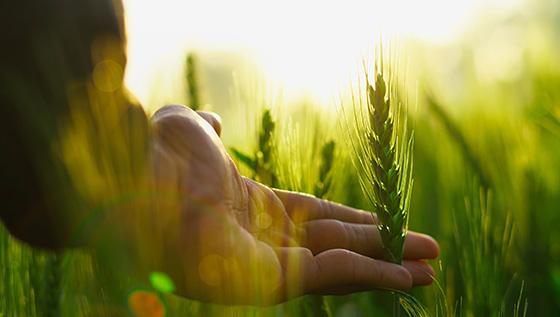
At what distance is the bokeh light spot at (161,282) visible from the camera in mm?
791

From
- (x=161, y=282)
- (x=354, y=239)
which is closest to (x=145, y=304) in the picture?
(x=161, y=282)

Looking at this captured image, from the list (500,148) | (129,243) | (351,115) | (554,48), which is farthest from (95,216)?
(554,48)

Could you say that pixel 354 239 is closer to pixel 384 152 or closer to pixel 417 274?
pixel 417 274

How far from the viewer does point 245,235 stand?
3.18ft

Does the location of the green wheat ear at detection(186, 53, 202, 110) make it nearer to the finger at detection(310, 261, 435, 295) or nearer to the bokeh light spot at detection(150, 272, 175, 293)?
the finger at detection(310, 261, 435, 295)

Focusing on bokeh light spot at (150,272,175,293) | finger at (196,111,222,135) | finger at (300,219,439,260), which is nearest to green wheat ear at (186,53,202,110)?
finger at (196,111,222,135)

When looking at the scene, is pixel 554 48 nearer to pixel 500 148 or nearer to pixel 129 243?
pixel 500 148

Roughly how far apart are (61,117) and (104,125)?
5cm

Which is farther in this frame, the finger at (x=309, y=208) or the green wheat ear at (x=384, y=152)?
the finger at (x=309, y=208)

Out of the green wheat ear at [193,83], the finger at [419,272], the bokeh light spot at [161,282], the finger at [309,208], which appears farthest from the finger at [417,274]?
the green wheat ear at [193,83]

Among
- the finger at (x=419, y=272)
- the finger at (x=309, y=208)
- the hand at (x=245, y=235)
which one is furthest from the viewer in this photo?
the finger at (x=309, y=208)

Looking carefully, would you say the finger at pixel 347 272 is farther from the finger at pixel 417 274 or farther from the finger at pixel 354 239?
the finger at pixel 354 239

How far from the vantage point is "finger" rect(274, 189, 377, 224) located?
1245 mm

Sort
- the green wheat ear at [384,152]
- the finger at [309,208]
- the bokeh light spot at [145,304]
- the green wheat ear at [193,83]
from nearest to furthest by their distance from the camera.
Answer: the bokeh light spot at [145,304], the green wheat ear at [384,152], the finger at [309,208], the green wheat ear at [193,83]
